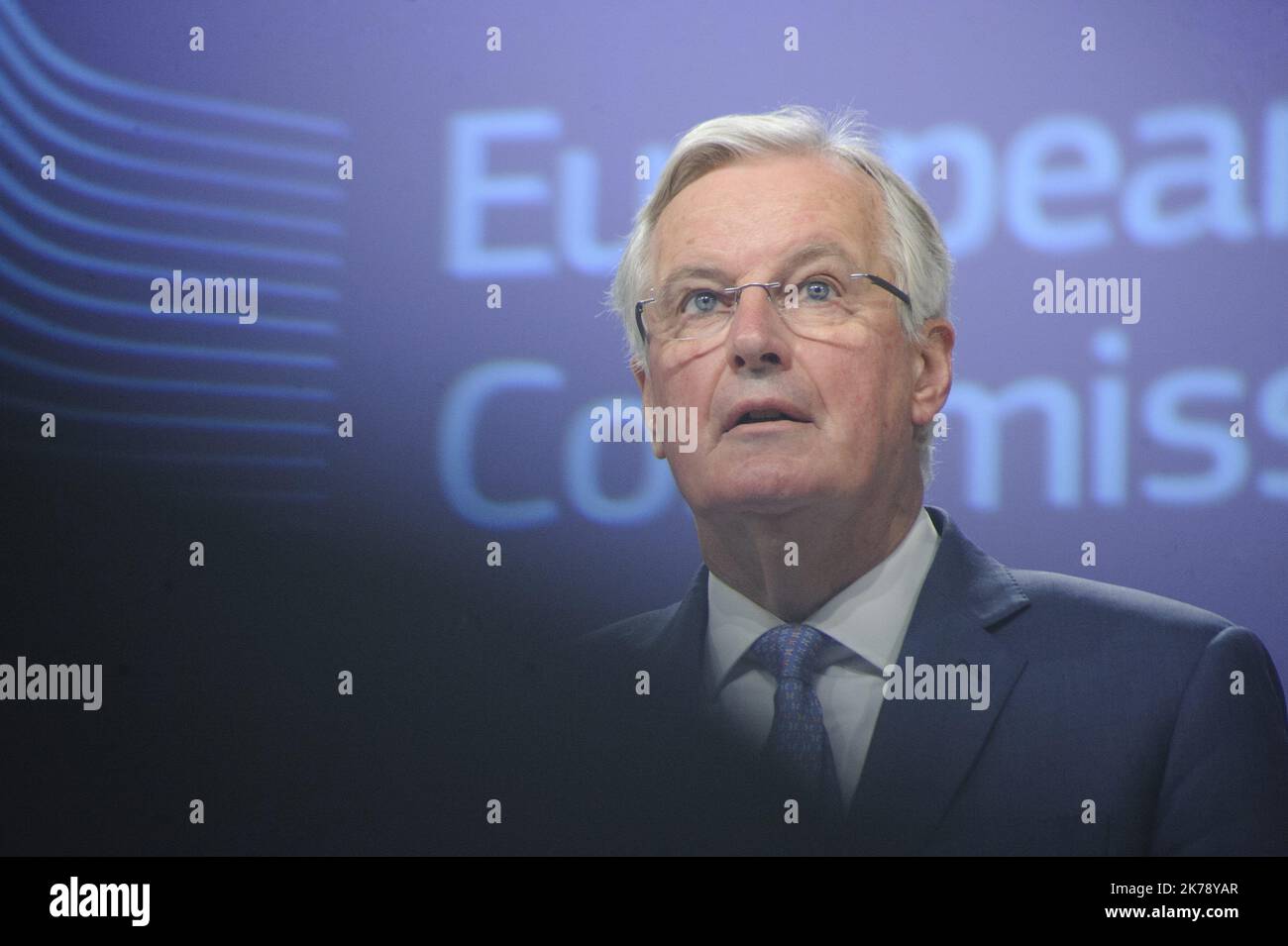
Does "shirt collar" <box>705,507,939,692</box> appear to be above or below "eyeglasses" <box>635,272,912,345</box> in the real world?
below

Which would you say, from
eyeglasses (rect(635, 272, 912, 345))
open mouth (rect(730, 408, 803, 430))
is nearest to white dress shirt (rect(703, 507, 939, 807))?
open mouth (rect(730, 408, 803, 430))

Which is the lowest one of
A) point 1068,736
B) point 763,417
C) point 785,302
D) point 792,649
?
point 1068,736

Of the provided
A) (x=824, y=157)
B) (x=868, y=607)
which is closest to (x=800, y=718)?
(x=868, y=607)

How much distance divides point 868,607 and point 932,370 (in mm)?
544

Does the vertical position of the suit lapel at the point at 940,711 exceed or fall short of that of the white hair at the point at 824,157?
it falls short

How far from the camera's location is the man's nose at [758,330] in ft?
8.77

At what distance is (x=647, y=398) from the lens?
287 cm

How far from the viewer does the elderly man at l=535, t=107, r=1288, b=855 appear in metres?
2.69

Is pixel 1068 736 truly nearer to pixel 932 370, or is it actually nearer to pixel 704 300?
pixel 932 370

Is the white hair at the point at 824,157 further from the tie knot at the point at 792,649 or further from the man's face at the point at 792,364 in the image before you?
the tie knot at the point at 792,649

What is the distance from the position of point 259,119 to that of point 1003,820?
2328 mm

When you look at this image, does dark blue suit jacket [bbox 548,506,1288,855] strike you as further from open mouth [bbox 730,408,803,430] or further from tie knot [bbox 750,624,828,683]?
open mouth [bbox 730,408,803,430]

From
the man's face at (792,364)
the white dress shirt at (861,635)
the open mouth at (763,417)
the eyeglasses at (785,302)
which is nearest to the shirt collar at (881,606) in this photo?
the white dress shirt at (861,635)

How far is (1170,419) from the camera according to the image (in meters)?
2.84
